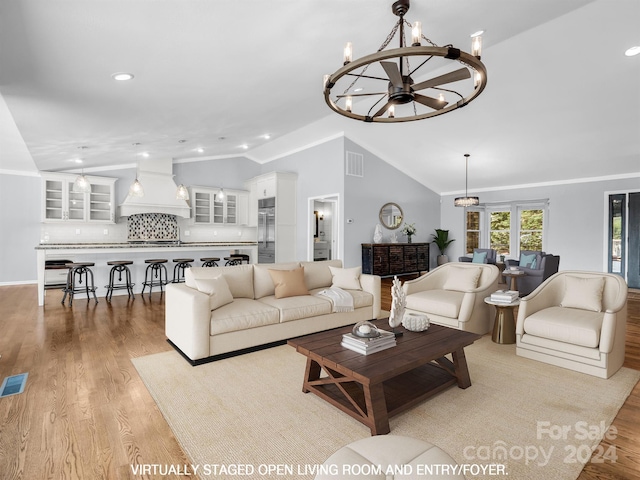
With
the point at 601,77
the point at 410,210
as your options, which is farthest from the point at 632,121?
the point at 410,210

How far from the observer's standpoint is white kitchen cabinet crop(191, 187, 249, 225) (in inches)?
329

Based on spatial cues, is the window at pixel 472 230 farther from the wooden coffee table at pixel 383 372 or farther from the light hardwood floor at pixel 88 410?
the wooden coffee table at pixel 383 372

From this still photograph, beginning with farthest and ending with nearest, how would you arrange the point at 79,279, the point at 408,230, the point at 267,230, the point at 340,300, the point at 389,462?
the point at 408,230 < the point at 267,230 < the point at 79,279 < the point at 340,300 < the point at 389,462

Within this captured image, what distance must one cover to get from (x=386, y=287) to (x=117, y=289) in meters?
5.29

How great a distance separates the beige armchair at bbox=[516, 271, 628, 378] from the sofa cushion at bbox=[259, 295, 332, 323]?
78.9 inches

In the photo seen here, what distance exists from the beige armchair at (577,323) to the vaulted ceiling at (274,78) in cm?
275

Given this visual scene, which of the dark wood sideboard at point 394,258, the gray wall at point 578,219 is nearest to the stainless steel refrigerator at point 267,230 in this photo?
the dark wood sideboard at point 394,258

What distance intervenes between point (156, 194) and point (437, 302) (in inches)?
246

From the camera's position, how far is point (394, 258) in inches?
336

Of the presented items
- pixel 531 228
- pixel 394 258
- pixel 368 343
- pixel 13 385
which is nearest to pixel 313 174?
pixel 394 258

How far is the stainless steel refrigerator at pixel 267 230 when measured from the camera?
331 inches

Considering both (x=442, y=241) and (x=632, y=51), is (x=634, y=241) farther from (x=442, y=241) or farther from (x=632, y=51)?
(x=632, y=51)

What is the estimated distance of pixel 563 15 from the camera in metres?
3.77

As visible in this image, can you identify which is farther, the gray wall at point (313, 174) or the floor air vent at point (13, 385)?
the gray wall at point (313, 174)
